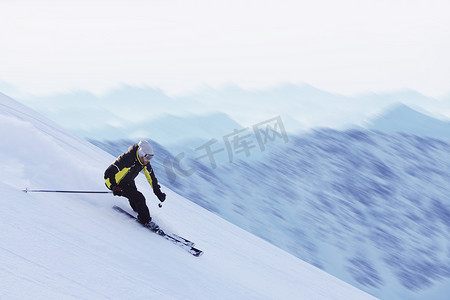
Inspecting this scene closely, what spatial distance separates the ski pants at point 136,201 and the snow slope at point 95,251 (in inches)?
7.4

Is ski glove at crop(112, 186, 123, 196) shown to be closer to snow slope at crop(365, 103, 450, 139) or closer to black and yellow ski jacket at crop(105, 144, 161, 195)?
black and yellow ski jacket at crop(105, 144, 161, 195)

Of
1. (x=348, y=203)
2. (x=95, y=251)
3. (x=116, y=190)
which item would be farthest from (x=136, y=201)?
(x=348, y=203)

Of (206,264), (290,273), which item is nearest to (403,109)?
(290,273)

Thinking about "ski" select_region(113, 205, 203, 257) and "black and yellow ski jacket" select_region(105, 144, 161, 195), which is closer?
"black and yellow ski jacket" select_region(105, 144, 161, 195)

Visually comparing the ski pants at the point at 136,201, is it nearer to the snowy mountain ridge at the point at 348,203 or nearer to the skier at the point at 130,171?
the skier at the point at 130,171

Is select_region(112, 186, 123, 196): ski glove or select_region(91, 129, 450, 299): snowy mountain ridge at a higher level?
select_region(112, 186, 123, 196): ski glove

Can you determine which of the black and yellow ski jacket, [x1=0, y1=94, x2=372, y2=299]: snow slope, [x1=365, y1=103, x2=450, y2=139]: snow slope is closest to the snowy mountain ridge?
[x1=365, y1=103, x2=450, y2=139]: snow slope

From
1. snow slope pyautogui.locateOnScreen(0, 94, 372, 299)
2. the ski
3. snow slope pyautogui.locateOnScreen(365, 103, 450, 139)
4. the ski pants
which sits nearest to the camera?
snow slope pyautogui.locateOnScreen(0, 94, 372, 299)

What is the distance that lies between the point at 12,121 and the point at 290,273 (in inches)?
192

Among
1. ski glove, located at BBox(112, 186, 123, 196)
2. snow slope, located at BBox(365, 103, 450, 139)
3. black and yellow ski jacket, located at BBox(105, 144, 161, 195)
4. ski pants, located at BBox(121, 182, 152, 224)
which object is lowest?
ski pants, located at BBox(121, 182, 152, 224)

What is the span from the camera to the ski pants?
6.36 metres

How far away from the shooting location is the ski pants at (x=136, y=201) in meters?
6.36

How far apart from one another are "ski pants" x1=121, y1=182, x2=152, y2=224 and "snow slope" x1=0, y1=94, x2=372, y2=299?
187mm

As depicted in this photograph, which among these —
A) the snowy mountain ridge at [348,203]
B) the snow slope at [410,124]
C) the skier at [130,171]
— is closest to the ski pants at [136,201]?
the skier at [130,171]
